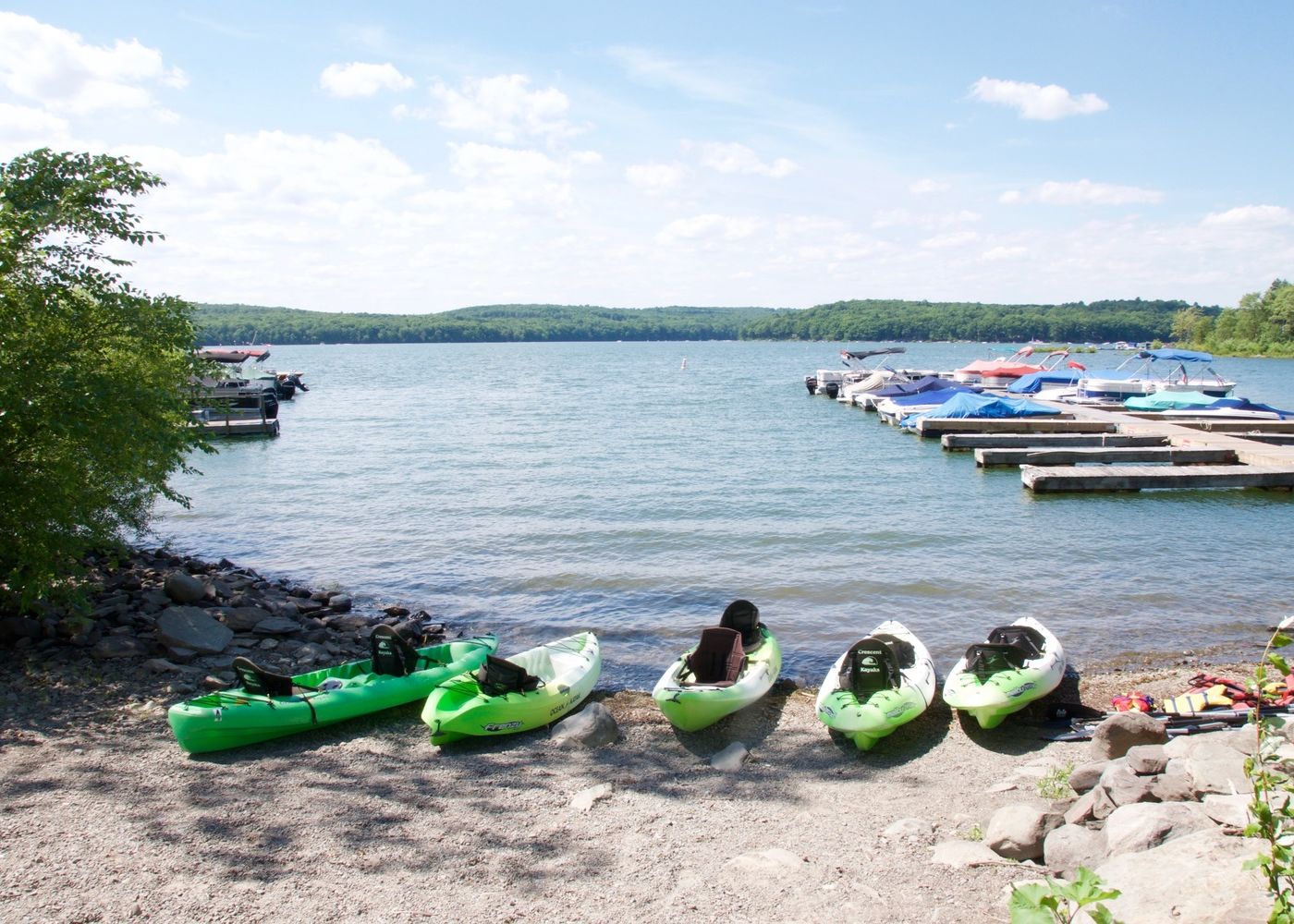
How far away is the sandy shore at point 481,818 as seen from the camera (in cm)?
591

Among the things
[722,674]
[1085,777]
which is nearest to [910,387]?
[722,674]

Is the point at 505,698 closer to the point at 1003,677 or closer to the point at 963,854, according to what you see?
the point at 963,854

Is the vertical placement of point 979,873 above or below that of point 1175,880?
below

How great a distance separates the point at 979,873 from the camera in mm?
5906

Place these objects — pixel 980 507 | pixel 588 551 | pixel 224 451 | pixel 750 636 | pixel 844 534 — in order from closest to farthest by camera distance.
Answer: pixel 750 636 → pixel 588 551 → pixel 844 534 → pixel 980 507 → pixel 224 451

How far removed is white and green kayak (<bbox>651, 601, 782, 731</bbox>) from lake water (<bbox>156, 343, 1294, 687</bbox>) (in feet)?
3.34

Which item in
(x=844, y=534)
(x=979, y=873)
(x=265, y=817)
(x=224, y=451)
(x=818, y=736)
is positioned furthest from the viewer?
(x=224, y=451)

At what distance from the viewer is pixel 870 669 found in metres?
9.80

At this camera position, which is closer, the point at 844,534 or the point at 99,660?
the point at 99,660

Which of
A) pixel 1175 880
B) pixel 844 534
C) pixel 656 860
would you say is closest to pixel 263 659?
pixel 656 860

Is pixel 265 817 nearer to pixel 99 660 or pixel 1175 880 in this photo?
pixel 99 660

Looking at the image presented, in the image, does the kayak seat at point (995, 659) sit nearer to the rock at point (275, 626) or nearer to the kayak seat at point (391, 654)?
the kayak seat at point (391, 654)

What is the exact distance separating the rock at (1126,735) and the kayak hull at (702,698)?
332 cm

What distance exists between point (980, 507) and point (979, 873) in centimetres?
1737
